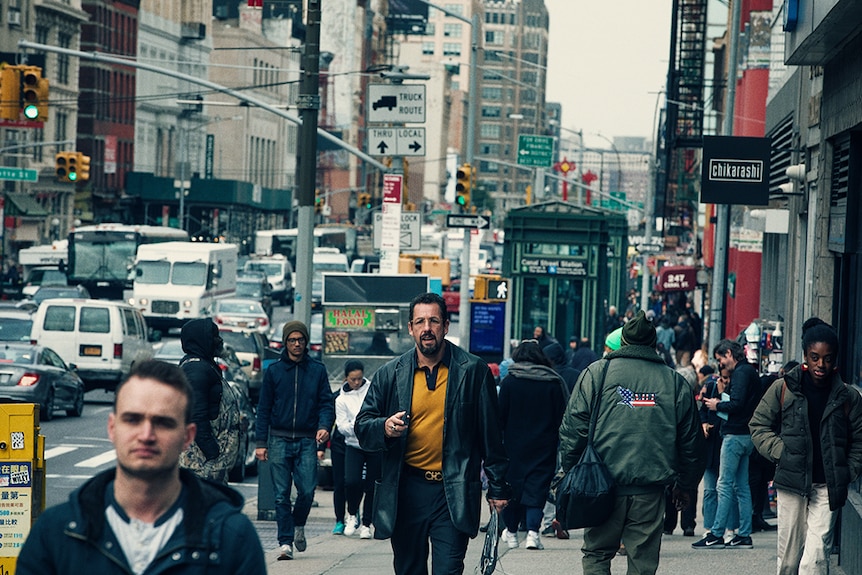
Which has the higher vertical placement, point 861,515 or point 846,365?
point 846,365

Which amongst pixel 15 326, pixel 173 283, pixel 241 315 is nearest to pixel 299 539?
pixel 15 326

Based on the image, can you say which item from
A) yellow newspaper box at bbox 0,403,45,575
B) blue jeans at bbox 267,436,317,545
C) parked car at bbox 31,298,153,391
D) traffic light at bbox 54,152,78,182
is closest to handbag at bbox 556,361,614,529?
yellow newspaper box at bbox 0,403,45,575

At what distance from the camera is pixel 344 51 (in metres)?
153

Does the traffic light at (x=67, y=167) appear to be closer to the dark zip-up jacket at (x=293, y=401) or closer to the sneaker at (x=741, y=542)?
the dark zip-up jacket at (x=293, y=401)

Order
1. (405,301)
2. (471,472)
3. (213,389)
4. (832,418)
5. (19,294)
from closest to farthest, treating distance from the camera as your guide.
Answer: (471,472)
(832,418)
(213,389)
(405,301)
(19,294)

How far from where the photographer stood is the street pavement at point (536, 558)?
11.9 m

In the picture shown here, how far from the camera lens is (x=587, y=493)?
338 inches

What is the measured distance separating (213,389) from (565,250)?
2612cm

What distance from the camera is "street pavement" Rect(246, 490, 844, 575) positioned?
11.9 m

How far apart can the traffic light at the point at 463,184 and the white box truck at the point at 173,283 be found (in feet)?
53.7

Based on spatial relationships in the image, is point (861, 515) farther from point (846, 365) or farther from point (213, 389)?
point (213, 389)

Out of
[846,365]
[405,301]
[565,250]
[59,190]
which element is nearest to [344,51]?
[59,190]

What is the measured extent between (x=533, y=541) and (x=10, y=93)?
19726mm

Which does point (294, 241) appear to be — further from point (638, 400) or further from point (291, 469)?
point (638, 400)
